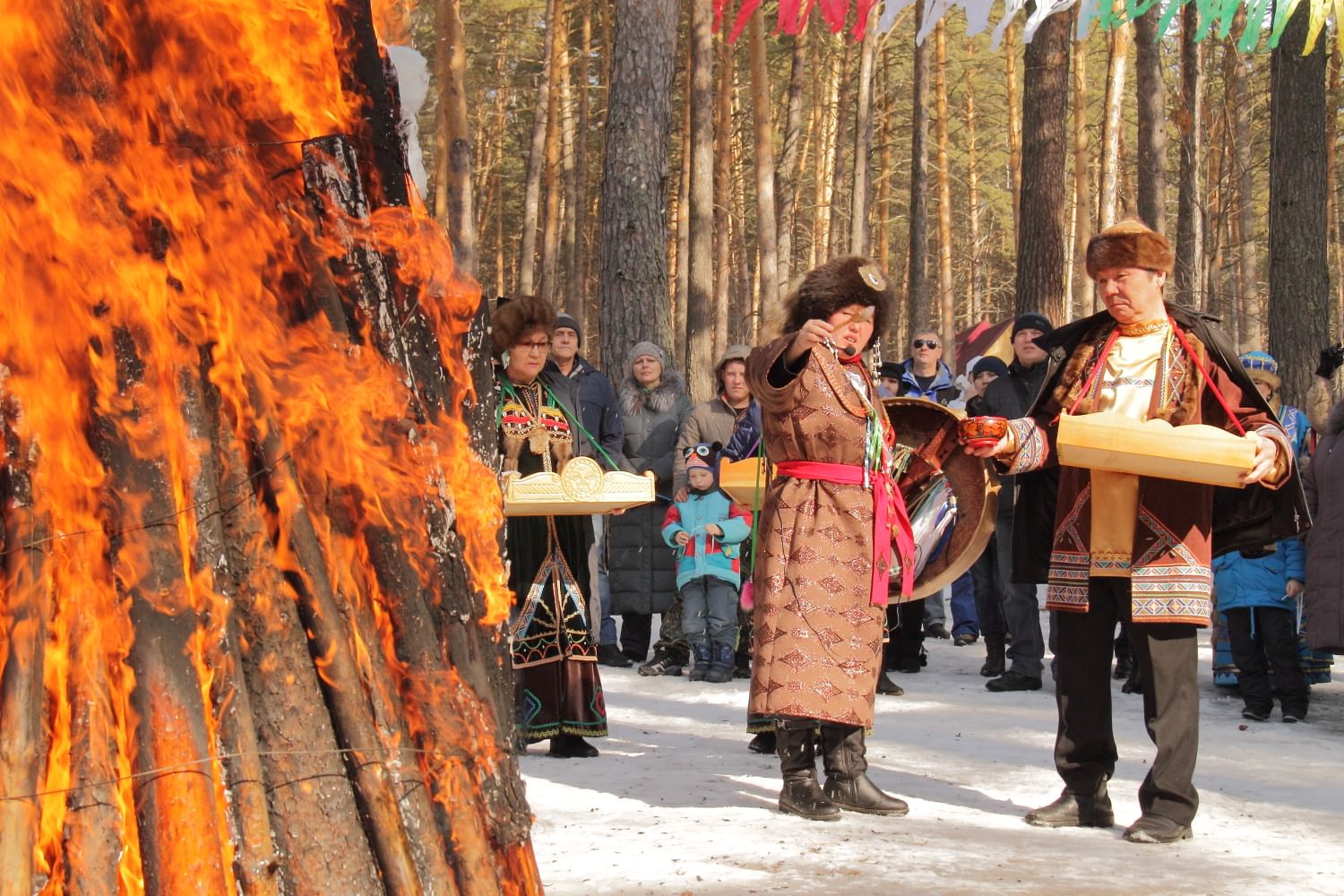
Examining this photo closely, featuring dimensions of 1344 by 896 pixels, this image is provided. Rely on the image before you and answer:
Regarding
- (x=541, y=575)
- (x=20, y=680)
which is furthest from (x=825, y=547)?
(x=20, y=680)

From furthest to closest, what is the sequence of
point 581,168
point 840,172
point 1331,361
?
point 581,168 → point 840,172 → point 1331,361

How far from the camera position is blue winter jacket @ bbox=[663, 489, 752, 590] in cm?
884

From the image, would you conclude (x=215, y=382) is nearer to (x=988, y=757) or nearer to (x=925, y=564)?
(x=925, y=564)

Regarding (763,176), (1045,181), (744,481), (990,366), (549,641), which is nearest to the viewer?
(744,481)

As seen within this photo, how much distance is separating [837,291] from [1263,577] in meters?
3.69

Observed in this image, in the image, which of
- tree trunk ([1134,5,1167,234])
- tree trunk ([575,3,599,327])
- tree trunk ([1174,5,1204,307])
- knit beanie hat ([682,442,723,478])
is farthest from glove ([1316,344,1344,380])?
→ tree trunk ([575,3,599,327])

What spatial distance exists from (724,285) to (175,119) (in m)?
26.4

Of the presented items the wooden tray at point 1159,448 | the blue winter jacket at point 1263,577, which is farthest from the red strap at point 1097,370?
the blue winter jacket at point 1263,577

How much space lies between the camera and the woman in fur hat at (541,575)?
248 inches

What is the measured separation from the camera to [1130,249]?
4.97 metres

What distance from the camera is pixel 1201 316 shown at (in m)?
5.11

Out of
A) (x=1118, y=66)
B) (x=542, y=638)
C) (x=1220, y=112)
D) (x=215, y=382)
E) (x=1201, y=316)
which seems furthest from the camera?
(x=1220, y=112)

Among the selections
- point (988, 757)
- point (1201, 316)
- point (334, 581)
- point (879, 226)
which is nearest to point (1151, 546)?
point (1201, 316)

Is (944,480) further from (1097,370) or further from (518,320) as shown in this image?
(518,320)
